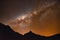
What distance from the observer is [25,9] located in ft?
3.09

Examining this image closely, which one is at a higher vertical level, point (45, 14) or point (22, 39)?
point (45, 14)

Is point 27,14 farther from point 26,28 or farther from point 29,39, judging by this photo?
point 29,39

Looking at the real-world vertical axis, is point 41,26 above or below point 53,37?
above

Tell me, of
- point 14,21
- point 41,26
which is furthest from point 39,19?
point 14,21

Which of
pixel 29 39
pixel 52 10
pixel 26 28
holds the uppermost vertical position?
pixel 52 10

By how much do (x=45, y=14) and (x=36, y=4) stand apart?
96 mm

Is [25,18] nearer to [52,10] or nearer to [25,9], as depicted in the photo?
[25,9]

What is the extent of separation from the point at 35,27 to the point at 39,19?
61 mm

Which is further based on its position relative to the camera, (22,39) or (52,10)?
(52,10)

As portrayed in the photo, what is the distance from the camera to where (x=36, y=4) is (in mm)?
947

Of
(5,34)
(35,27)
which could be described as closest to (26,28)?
(35,27)

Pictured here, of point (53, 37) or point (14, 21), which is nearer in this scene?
point (53, 37)

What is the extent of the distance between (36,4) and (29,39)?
285 millimetres

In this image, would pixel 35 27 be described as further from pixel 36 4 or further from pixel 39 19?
pixel 36 4
